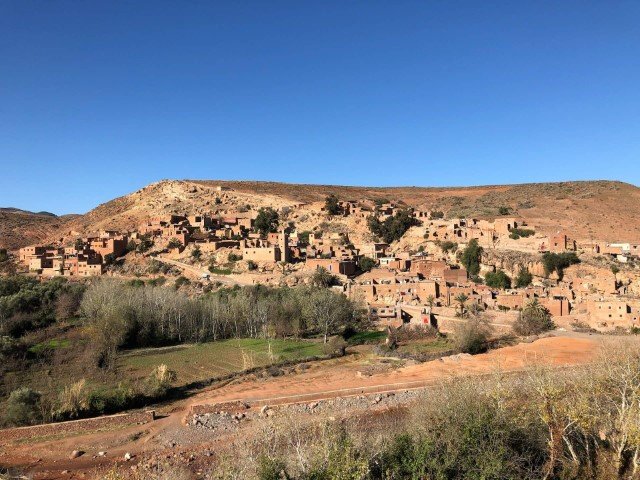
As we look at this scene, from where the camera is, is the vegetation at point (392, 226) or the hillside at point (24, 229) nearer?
the vegetation at point (392, 226)

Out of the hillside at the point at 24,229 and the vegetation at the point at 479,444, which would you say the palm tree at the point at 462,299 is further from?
the hillside at the point at 24,229

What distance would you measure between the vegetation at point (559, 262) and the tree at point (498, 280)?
2.93 metres

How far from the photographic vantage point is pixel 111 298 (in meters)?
29.0

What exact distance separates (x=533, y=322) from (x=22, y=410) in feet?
83.3

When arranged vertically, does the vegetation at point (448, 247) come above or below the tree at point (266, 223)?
below

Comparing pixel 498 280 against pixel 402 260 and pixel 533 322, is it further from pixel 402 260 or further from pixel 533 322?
pixel 402 260

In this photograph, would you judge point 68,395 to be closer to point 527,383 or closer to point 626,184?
point 527,383

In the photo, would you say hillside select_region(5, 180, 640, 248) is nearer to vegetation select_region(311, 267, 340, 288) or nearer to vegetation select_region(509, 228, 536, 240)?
vegetation select_region(509, 228, 536, 240)

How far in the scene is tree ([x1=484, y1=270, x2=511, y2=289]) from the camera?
33.8m

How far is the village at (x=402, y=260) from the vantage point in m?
30.2

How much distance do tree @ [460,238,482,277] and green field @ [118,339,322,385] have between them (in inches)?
595

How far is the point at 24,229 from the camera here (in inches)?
2803

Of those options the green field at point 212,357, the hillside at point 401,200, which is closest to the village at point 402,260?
the hillside at point 401,200

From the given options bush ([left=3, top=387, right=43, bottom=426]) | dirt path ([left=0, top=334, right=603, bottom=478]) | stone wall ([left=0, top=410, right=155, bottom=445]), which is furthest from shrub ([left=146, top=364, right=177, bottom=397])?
bush ([left=3, top=387, right=43, bottom=426])
